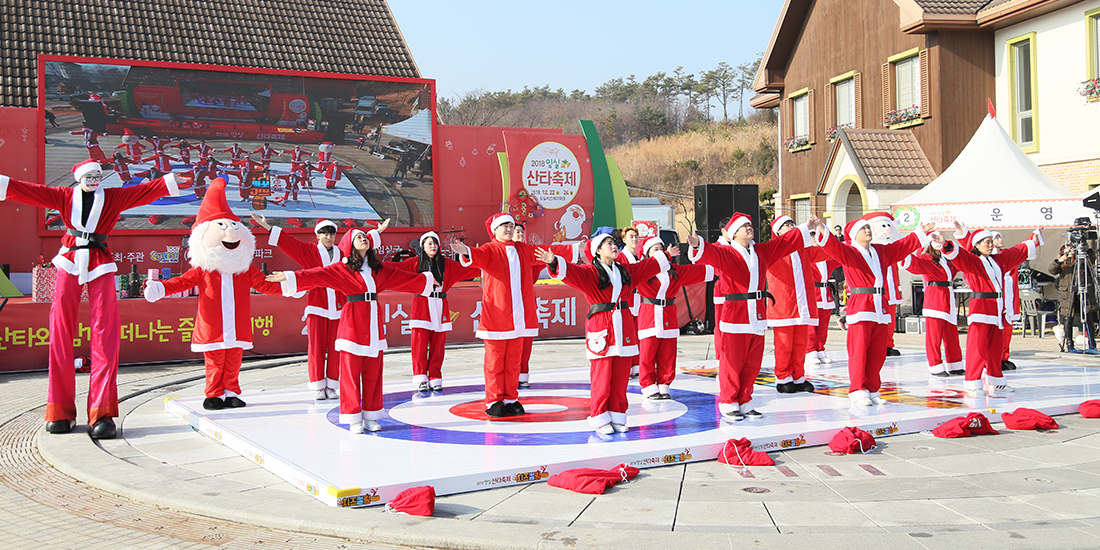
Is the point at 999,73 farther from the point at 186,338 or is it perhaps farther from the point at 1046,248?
→ the point at 186,338

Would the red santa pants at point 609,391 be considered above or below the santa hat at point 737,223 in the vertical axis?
below

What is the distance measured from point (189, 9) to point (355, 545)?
21883 mm

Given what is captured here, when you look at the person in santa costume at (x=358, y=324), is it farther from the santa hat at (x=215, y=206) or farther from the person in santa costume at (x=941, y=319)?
the person in santa costume at (x=941, y=319)

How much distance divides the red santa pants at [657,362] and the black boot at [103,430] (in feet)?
15.7

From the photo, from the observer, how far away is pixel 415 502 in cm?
491

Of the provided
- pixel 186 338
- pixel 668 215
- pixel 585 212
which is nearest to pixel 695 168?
pixel 668 215

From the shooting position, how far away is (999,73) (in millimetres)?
Answer: 18875

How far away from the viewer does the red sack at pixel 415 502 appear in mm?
4852

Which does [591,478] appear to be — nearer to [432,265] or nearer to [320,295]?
[432,265]

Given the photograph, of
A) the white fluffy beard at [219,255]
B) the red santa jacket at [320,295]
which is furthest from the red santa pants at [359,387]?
the white fluffy beard at [219,255]

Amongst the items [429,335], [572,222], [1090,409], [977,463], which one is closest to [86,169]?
[429,335]

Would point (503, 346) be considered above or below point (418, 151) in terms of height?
below

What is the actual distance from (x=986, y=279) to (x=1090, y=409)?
165cm

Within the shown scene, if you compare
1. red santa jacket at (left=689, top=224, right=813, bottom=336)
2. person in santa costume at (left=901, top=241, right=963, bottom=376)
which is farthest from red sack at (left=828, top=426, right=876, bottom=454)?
person in santa costume at (left=901, top=241, right=963, bottom=376)
